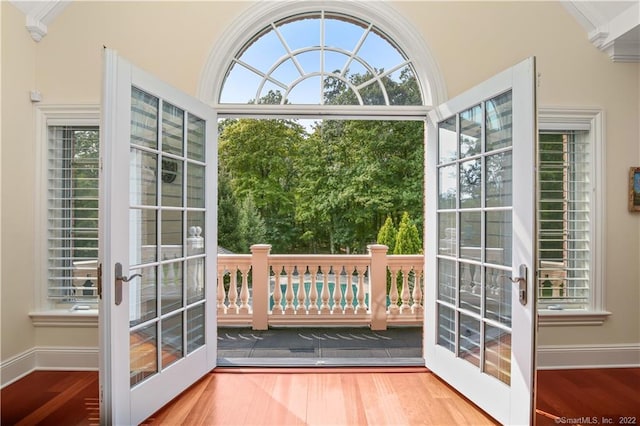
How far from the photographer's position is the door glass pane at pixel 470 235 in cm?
243

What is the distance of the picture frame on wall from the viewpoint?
299 centimetres

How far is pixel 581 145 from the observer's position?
10.1 ft

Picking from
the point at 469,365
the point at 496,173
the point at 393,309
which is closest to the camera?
the point at 496,173

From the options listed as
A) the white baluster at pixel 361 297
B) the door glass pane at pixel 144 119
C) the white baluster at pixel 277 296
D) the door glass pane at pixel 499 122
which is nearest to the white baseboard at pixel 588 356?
the door glass pane at pixel 499 122

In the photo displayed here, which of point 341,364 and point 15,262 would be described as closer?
point 15,262

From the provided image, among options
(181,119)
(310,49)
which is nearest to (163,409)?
(181,119)

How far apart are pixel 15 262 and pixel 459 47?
3738 millimetres

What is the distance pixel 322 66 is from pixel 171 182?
152 centimetres

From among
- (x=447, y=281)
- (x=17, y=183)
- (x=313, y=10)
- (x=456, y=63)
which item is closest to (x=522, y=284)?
(x=447, y=281)

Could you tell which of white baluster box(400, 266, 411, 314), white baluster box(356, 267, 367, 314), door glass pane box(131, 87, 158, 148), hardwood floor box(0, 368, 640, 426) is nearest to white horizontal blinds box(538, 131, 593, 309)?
hardwood floor box(0, 368, 640, 426)

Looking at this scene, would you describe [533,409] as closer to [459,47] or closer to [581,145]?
[581,145]

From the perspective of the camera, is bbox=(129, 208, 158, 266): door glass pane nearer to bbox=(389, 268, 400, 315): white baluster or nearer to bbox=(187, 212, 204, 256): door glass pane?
bbox=(187, 212, 204, 256): door glass pane

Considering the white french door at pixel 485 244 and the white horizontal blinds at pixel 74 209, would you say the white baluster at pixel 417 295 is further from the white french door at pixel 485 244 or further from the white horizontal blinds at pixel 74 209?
the white horizontal blinds at pixel 74 209

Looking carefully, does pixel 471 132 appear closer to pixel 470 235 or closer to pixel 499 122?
pixel 499 122
